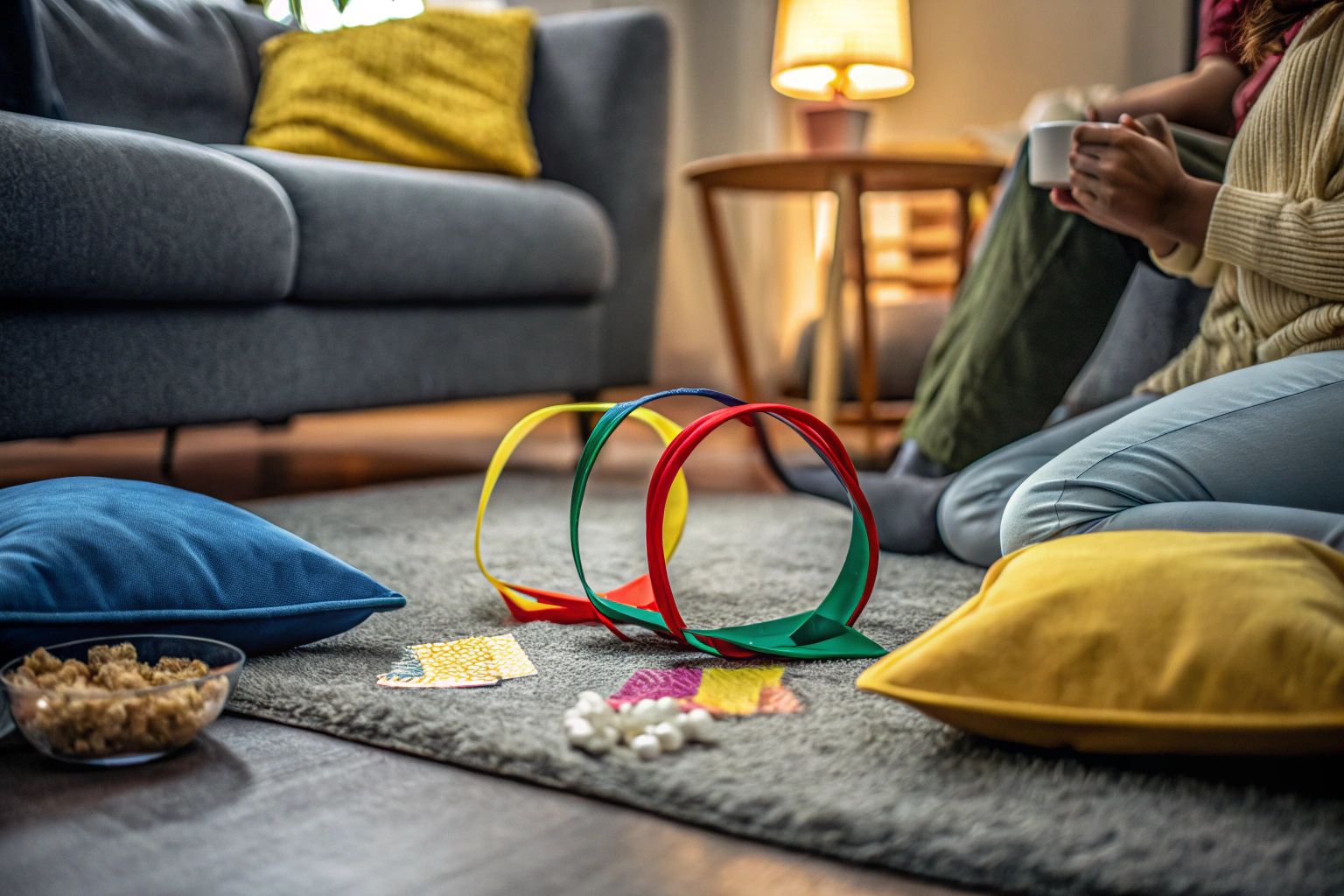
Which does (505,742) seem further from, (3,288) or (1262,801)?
(3,288)

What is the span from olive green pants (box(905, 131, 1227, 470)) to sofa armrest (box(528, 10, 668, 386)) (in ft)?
3.07

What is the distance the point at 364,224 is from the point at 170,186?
335 mm

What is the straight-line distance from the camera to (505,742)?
64cm

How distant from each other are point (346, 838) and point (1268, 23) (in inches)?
37.5

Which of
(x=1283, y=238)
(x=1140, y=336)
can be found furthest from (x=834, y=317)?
(x=1283, y=238)

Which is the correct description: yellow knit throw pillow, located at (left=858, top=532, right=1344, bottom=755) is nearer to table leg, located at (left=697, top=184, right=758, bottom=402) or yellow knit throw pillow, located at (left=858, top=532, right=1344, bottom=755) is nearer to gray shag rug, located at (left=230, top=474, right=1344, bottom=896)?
gray shag rug, located at (left=230, top=474, right=1344, bottom=896)

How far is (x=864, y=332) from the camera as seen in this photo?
2414 mm

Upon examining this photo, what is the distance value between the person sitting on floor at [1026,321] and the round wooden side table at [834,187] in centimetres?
66

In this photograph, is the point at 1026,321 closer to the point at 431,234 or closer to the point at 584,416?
the point at 431,234

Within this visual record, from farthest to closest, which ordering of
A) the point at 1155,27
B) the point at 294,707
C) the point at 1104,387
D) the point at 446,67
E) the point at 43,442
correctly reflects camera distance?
the point at 1155,27 < the point at 43,442 < the point at 446,67 < the point at 1104,387 < the point at 294,707

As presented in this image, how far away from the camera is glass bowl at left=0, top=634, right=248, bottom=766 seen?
61cm

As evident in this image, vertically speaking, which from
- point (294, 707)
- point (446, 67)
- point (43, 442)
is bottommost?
point (43, 442)

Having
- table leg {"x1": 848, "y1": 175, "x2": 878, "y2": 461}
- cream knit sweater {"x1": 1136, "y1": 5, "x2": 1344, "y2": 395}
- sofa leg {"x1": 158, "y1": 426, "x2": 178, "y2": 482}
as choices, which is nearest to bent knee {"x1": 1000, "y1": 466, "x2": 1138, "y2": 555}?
cream knit sweater {"x1": 1136, "y1": 5, "x2": 1344, "y2": 395}

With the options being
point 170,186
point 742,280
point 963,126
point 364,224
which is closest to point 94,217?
point 170,186
